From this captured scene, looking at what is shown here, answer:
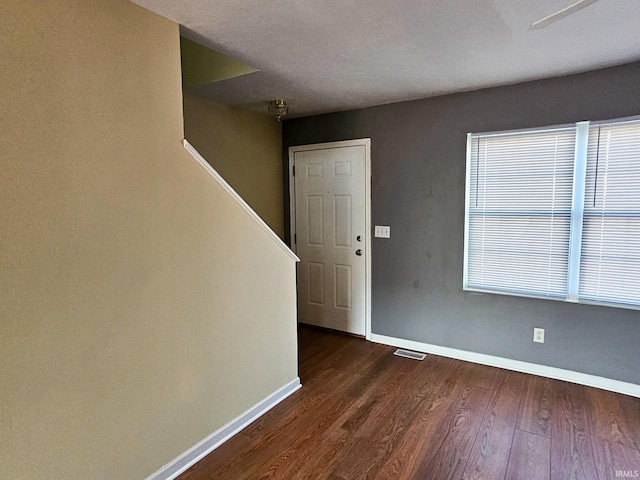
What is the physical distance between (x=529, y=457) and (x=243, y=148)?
10.6 ft

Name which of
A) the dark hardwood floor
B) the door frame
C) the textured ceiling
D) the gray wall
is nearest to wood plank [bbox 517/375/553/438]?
the dark hardwood floor

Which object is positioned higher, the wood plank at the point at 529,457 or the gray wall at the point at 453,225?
the gray wall at the point at 453,225

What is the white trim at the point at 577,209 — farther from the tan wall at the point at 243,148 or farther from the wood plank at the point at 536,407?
the tan wall at the point at 243,148

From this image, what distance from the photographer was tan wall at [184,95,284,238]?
10.4ft

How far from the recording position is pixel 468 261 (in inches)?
125

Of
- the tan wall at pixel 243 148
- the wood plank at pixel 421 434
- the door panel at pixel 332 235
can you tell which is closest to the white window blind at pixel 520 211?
the wood plank at pixel 421 434

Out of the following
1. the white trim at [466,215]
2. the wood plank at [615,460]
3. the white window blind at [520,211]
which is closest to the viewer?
the wood plank at [615,460]

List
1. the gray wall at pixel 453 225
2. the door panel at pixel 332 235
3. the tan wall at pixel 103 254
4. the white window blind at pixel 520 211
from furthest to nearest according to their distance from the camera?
the door panel at pixel 332 235 < the white window blind at pixel 520 211 < the gray wall at pixel 453 225 < the tan wall at pixel 103 254

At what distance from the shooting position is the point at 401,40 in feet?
6.76

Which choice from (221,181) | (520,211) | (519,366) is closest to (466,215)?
(520,211)

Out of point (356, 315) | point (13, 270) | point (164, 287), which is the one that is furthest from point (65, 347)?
point (356, 315)

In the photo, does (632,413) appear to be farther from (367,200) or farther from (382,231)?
(367,200)

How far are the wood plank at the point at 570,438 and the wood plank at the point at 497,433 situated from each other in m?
0.22

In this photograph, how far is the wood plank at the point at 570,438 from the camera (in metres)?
1.91
